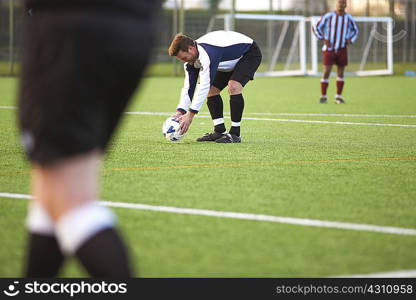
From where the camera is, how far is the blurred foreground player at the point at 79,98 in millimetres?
2260

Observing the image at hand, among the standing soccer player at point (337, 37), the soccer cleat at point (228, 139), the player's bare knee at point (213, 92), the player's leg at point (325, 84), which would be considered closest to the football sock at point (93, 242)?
the soccer cleat at point (228, 139)

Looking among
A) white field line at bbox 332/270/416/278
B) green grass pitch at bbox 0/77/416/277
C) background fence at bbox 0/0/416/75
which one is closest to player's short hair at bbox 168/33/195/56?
green grass pitch at bbox 0/77/416/277

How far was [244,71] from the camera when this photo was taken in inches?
342

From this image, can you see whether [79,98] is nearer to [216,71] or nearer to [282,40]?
[216,71]

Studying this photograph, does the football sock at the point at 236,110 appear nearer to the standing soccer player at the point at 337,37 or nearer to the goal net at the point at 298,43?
the standing soccer player at the point at 337,37

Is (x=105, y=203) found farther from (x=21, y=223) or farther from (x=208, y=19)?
(x=208, y=19)

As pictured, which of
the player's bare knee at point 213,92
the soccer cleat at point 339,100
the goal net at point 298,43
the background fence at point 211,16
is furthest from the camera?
the goal net at point 298,43

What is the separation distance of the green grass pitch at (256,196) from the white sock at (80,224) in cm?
62

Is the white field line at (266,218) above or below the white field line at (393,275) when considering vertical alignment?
below

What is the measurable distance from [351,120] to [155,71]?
19.7m

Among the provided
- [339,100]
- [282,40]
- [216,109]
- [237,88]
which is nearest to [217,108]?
[216,109]

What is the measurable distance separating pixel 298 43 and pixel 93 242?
2730 cm

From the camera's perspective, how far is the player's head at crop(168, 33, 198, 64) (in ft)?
25.9

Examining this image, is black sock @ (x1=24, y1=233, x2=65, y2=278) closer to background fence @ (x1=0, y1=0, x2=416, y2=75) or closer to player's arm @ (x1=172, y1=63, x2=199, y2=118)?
player's arm @ (x1=172, y1=63, x2=199, y2=118)
